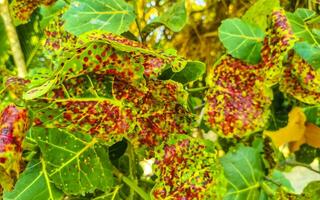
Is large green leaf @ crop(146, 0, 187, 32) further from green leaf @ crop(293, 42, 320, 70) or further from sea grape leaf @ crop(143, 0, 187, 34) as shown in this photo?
green leaf @ crop(293, 42, 320, 70)

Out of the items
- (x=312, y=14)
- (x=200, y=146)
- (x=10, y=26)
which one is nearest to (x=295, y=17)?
(x=312, y=14)

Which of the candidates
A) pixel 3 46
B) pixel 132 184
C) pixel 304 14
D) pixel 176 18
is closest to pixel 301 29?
pixel 304 14

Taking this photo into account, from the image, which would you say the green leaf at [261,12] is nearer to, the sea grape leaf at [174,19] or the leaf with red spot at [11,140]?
the sea grape leaf at [174,19]

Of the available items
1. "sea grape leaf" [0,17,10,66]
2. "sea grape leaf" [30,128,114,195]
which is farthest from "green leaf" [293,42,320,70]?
"sea grape leaf" [0,17,10,66]

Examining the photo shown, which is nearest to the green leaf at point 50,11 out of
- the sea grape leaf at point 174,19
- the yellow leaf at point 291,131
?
the sea grape leaf at point 174,19

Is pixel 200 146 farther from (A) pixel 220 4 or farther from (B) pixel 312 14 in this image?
(A) pixel 220 4

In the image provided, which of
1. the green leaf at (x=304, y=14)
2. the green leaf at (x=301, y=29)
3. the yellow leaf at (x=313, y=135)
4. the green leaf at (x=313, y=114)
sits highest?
the green leaf at (x=304, y=14)

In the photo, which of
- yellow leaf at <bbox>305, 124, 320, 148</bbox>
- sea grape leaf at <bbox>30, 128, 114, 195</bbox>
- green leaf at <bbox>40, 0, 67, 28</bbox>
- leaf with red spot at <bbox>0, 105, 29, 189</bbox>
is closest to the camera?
leaf with red spot at <bbox>0, 105, 29, 189</bbox>

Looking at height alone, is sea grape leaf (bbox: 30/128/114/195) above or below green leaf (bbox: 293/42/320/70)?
below
